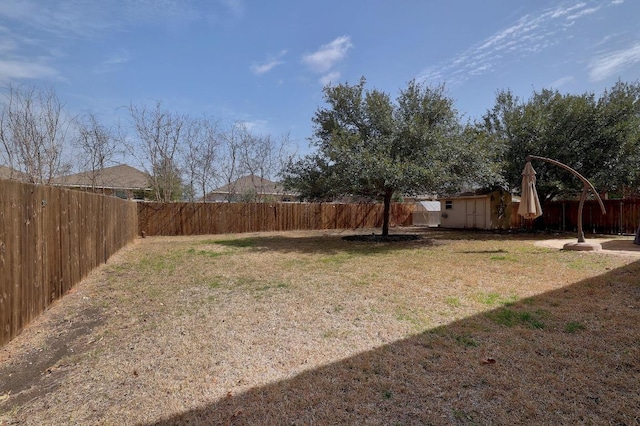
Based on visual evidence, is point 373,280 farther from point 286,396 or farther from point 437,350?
point 286,396

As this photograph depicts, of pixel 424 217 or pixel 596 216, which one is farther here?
pixel 424 217

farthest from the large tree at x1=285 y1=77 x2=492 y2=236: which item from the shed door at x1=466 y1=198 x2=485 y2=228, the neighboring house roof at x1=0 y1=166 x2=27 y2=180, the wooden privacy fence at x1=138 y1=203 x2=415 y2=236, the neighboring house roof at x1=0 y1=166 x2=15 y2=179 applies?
the neighboring house roof at x1=0 y1=166 x2=15 y2=179

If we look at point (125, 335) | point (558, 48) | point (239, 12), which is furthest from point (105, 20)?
point (558, 48)

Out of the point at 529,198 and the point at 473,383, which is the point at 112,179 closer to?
the point at 529,198

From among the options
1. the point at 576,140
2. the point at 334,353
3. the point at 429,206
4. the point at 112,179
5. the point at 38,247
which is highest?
the point at 576,140

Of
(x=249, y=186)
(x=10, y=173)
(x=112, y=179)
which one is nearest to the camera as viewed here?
(x=10, y=173)

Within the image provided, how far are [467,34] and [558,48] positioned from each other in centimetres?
263

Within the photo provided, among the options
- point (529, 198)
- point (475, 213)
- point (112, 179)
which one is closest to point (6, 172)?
point (112, 179)

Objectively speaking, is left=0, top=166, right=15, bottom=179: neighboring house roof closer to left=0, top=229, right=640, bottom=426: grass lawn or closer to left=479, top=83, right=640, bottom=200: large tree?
left=0, top=229, right=640, bottom=426: grass lawn

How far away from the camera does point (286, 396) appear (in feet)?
7.86

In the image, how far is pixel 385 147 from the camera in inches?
426

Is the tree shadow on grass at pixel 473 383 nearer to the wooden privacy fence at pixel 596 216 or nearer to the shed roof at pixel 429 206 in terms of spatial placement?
the wooden privacy fence at pixel 596 216

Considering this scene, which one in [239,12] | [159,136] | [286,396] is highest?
[239,12]

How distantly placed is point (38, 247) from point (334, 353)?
3.72 meters
